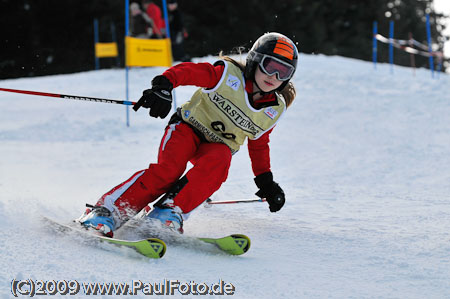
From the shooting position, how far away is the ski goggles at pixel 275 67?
279 centimetres

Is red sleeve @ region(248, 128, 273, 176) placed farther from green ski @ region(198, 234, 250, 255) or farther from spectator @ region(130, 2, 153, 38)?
Result: spectator @ region(130, 2, 153, 38)

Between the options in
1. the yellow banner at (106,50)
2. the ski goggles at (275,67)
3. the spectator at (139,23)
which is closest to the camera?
the ski goggles at (275,67)

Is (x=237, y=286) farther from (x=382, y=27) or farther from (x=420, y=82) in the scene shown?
(x=382, y=27)

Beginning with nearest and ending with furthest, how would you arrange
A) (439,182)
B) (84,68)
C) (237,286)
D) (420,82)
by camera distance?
1. (237,286)
2. (439,182)
3. (420,82)
4. (84,68)

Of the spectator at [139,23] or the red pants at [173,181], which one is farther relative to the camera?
the spectator at [139,23]

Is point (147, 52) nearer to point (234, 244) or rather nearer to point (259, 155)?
point (259, 155)

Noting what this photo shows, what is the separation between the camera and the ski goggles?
9.15ft

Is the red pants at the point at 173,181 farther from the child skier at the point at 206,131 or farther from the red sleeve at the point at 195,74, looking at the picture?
the red sleeve at the point at 195,74

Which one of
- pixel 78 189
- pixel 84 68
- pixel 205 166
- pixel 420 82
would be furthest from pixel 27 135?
pixel 84 68

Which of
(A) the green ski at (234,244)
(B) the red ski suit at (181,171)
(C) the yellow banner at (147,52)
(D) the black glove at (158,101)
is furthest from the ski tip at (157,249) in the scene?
(C) the yellow banner at (147,52)

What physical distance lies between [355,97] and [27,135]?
5.34 metres

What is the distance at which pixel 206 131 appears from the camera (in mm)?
2922

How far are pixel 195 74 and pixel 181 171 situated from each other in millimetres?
483

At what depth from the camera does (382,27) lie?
32250 mm
